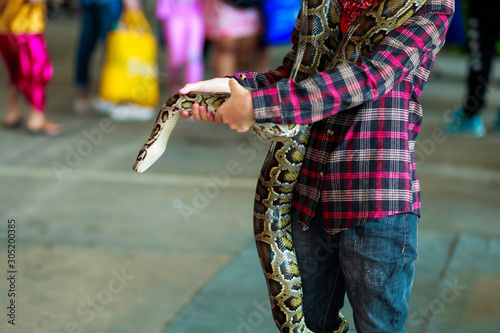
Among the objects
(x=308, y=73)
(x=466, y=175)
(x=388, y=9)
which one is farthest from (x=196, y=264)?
(x=466, y=175)

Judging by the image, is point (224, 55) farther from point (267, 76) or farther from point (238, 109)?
point (238, 109)

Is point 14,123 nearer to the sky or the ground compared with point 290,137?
nearer to the ground

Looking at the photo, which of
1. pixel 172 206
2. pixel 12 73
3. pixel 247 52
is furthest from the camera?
pixel 247 52

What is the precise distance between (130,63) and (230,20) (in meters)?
1.20

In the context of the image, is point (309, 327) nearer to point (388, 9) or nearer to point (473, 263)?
point (388, 9)

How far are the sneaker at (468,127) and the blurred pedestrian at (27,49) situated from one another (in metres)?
4.26

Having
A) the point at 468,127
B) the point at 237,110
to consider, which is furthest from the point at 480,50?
the point at 237,110

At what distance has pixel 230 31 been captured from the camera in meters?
6.80

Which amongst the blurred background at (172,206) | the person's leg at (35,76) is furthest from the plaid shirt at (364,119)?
the person's leg at (35,76)

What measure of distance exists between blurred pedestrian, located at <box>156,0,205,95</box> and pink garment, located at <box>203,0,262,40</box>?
35 cm

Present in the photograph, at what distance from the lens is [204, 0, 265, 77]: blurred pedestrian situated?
6.76 metres

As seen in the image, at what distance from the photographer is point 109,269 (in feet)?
12.4

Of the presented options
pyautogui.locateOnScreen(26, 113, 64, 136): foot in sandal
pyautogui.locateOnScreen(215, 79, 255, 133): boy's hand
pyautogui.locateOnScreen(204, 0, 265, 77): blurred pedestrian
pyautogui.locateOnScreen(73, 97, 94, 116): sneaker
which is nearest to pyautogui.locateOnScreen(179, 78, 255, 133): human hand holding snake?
pyautogui.locateOnScreen(215, 79, 255, 133): boy's hand

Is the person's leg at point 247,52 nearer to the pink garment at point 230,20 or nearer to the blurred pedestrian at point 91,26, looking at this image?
the pink garment at point 230,20
